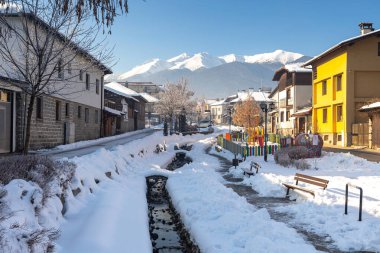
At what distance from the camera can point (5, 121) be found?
16.5 metres

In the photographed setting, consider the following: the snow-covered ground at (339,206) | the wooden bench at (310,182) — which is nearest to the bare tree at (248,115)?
the snow-covered ground at (339,206)

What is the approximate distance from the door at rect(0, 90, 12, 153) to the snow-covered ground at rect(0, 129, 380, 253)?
6215 millimetres

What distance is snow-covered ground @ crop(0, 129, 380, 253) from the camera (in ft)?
20.0

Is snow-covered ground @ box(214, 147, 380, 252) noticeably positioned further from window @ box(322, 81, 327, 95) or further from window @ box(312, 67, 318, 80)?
window @ box(312, 67, 318, 80)

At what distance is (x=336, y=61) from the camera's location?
3117 cm

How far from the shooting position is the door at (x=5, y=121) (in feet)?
53.1

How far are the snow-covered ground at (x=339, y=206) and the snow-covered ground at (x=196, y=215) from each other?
2 cm

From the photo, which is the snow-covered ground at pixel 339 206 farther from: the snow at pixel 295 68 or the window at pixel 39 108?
the snow at pixel 295 68

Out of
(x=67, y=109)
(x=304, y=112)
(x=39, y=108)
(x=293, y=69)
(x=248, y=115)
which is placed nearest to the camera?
(x=39, y=108)

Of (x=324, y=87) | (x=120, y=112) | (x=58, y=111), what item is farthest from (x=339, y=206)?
(x=120, y=112)

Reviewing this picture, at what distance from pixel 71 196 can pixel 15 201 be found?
2.89m

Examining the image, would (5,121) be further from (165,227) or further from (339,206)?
(339,206)

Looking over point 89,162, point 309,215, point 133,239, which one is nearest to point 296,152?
point 309,215

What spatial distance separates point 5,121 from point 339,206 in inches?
569
